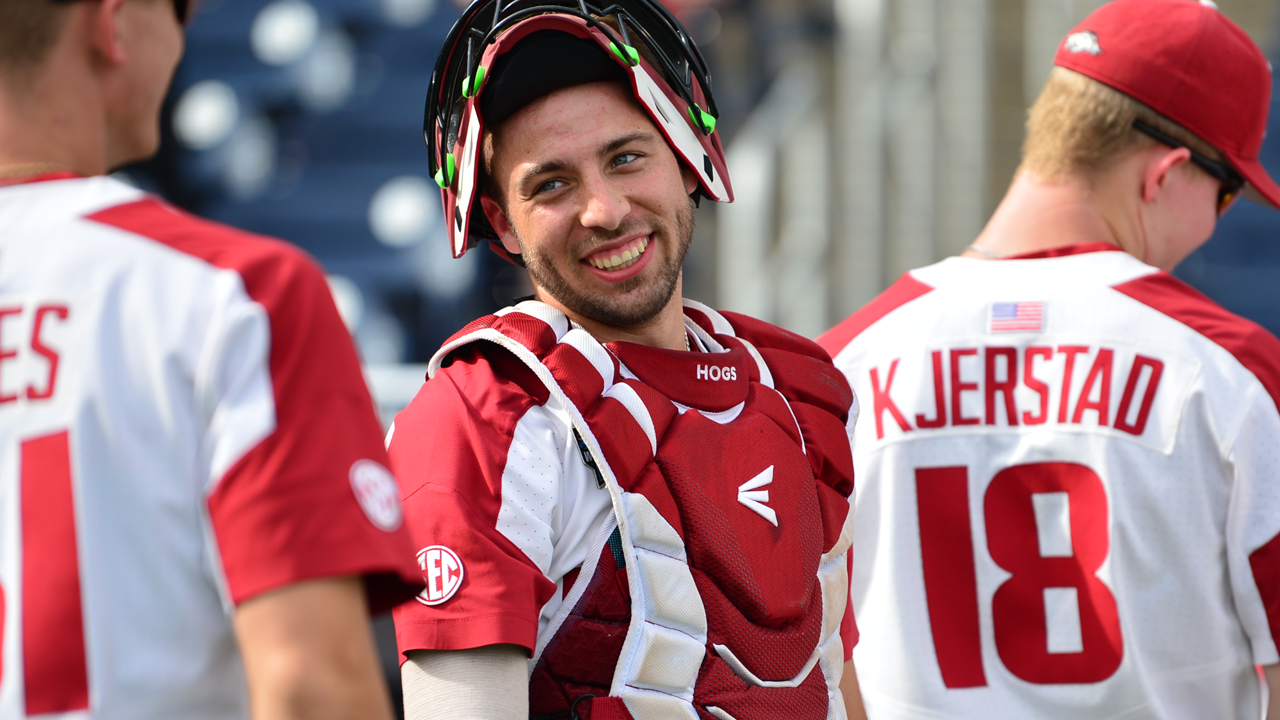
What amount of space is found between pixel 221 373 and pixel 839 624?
1.08 metres

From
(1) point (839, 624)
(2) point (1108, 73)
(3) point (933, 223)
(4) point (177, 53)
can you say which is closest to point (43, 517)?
(4) point (177, 53)

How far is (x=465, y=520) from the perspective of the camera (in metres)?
1.53

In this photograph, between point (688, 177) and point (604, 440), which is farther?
point (688, 177)

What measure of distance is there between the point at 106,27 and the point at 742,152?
4333mm

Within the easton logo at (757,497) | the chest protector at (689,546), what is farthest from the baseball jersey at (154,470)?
the easton logo at (757,497)

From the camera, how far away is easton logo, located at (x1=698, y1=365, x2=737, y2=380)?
185 cm

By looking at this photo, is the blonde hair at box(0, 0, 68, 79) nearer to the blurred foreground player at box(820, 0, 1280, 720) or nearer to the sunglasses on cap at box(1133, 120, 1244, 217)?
the blurred foreground player at box(820, 0, 1280, 720)

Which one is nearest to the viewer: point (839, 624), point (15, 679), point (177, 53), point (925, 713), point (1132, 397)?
point (15, 679)

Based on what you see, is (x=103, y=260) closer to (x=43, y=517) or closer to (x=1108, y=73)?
(x=43, y=517)

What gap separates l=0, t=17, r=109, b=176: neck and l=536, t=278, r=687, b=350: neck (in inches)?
32.1

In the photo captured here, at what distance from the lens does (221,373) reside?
1068 mm

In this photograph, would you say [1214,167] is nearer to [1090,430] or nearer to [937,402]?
[1090,430]

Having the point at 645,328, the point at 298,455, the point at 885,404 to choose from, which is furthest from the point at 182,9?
the point at 885,404

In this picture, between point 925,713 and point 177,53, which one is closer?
point 177,53
